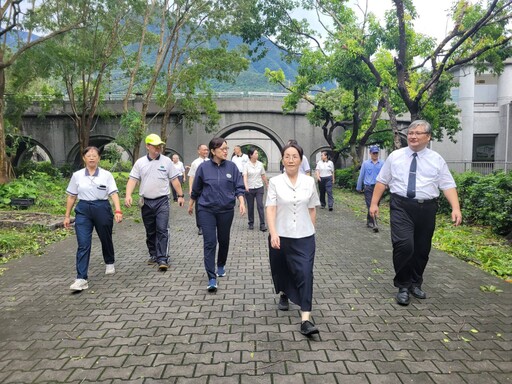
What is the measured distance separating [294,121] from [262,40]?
12.3 m

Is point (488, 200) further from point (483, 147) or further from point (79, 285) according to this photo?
point (483, 147)

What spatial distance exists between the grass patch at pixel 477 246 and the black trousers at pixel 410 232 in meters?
1.76

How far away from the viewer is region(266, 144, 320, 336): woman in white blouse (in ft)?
11.7

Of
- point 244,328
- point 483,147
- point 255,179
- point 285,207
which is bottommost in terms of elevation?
point 244,328

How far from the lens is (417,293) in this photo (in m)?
4.38

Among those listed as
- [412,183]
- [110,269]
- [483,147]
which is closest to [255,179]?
[110,269]

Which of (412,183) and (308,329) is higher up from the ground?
(412,183)

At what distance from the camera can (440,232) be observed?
27.0 feet

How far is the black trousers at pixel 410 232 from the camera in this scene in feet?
13.5

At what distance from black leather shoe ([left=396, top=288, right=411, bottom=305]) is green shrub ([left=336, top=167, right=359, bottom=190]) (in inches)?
597

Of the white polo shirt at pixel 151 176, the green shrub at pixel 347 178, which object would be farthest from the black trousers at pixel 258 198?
the green shrub at pixel 347 178

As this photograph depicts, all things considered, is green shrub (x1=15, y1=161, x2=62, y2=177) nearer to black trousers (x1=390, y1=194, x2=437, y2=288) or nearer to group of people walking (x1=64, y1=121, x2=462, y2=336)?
group of people walking (x1=64, y1=121, x2=462, y2=336)

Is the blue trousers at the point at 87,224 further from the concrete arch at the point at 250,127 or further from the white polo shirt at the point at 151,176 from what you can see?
the concrete arch at the point at 250,127

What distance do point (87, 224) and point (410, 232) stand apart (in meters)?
3.72
